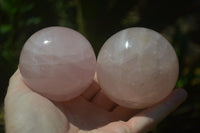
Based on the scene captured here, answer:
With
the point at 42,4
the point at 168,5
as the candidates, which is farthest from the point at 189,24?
the point at 42,4

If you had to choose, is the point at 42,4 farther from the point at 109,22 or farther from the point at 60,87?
the point at 60,87

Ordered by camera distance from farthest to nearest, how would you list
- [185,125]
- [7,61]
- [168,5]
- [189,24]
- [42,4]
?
[189,24], [168,5], [42,4], [185,125], [7,61]

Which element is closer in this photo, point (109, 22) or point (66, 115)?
point (66, 115)

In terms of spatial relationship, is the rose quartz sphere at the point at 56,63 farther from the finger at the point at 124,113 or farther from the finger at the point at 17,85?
the finger at the point at 124,113

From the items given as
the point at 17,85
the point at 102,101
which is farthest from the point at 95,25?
the point at 17,85

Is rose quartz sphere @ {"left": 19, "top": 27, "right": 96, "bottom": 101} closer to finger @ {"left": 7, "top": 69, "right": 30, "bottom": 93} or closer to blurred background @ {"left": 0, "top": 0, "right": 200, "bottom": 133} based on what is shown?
finger @ {"left": 7, "top": 69, "right": 30, "bottom": 93}

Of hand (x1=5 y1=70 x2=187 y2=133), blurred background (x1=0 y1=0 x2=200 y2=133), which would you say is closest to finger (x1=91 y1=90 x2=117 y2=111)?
hand (x1=5 y1=70 x2=187 y2=133)
